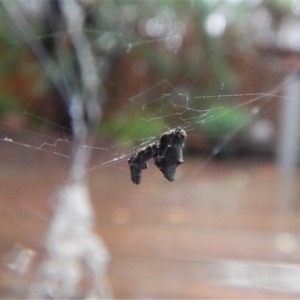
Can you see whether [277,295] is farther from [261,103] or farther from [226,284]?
[261,103]

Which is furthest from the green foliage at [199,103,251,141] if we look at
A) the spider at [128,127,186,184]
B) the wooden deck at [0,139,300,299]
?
the spider at [128,127,186,184]

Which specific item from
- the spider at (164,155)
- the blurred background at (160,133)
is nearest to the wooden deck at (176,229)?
the blurred background at (160,133)

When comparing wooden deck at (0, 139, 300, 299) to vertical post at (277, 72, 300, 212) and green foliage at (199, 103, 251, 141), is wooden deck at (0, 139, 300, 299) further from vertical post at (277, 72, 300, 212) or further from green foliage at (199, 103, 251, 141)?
green foliage at (199, 103, 251, 141)

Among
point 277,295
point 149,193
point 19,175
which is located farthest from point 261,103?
point 149,193

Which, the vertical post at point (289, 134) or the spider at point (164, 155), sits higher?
the vertical post at point (289, 134)

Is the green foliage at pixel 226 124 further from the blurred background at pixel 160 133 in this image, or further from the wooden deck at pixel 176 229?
the wooden deck at pixel 176 229

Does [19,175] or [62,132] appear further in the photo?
[19,175]

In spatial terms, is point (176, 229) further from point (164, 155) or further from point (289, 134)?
point (164, 155)
